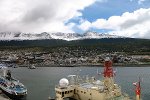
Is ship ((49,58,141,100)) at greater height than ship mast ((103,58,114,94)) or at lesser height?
lesser

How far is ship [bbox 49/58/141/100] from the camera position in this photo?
131ft

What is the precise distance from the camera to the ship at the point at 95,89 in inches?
1567

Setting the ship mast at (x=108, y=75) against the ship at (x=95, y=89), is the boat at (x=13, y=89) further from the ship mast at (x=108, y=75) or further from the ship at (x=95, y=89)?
the ship mast at (x=108, y=75)

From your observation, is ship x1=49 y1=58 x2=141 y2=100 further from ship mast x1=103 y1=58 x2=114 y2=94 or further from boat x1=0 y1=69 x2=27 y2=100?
boat x1=0 y1=69 x2=27 y2=100

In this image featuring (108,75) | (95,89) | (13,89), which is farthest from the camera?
(13,89)

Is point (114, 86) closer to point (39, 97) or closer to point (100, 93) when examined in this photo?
point (100, 93)

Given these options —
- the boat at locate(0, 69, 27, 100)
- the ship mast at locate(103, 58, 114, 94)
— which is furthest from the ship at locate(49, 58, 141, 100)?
the boat at locate(0, 69, 27, 100)

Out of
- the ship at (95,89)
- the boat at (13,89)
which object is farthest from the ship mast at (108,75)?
the boat at (13,89)

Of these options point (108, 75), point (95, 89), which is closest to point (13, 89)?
point (95, 89)

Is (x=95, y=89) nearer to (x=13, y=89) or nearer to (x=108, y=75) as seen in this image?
(x=108, y=75)

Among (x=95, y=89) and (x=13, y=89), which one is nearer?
(x=95, y=89)

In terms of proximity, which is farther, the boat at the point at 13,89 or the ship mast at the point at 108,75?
the boat at the point at 13,89

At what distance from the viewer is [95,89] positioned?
41812 millimetres

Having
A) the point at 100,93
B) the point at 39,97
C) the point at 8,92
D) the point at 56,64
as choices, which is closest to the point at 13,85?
the point at 8,92
